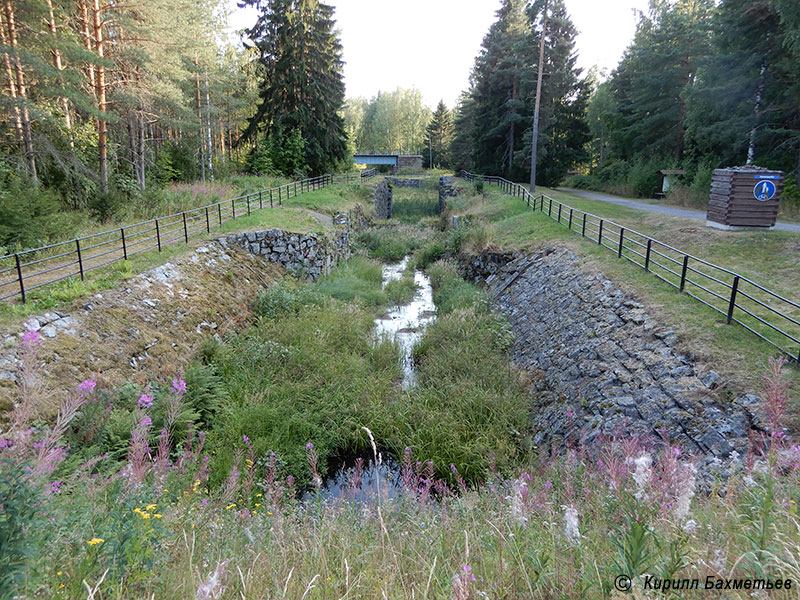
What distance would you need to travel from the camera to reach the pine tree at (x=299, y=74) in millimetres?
33125

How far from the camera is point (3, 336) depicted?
7277 millimetres

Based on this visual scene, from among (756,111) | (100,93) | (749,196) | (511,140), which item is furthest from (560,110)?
(100,93)

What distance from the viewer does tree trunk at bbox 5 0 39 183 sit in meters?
14.0

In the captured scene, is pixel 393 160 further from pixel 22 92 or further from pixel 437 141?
pixel 22 92

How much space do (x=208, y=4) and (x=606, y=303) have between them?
41126mm

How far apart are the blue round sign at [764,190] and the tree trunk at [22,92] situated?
22048 mm

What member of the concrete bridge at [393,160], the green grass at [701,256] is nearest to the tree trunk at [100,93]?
the green grass at [701,256]

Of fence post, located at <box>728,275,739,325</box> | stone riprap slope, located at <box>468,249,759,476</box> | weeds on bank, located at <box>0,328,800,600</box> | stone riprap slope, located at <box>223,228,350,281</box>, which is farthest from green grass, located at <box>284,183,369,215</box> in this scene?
weeds on bank, located at <box>0,328,800,600</box>

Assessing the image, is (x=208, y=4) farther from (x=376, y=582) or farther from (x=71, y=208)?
(x=376, y=582)

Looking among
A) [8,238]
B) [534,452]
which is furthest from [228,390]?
[8,238]

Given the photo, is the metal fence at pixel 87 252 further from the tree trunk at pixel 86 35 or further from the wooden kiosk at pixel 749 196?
the wooden kiosk at pixel 749 196

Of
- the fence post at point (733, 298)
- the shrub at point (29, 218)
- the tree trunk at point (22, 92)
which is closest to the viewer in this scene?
the fence post at point (733, 298)

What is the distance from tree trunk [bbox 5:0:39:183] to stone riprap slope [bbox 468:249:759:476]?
644 inches

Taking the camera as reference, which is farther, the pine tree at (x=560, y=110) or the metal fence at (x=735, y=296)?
the pine tree at (x=560, y=110)
